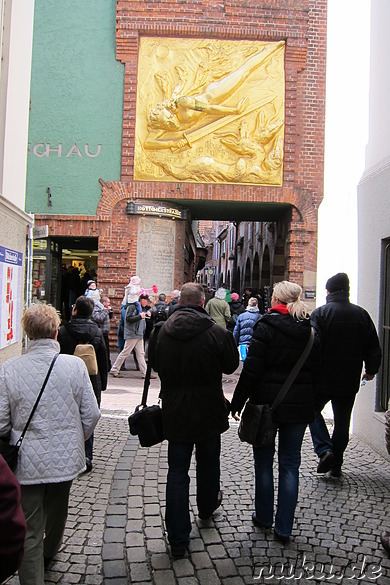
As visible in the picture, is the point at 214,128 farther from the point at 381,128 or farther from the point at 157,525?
the point at 157,525

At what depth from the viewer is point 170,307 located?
38.4ft

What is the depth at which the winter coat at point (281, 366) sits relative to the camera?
12.2 feet

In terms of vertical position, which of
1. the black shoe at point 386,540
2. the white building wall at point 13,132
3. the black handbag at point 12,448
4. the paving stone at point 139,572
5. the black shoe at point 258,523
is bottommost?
the paving stone at point 139,572

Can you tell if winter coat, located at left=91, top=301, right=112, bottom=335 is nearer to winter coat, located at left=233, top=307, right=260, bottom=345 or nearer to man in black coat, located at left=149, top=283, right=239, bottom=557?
winter coat, located at left=233, top=307, right=260, bottom=345

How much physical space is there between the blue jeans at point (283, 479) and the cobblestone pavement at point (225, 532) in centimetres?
14

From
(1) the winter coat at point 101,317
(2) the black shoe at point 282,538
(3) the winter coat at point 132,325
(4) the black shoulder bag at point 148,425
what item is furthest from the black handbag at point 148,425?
(3) the winter coat at point 132,325

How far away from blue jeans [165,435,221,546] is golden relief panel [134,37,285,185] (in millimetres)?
10913

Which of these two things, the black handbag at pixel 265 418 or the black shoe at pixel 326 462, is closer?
the black handbag at pixel 265 418

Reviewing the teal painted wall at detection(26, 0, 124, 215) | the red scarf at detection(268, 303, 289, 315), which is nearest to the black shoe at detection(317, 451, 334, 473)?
the red scarf at detection(268, 303, 289, 315)

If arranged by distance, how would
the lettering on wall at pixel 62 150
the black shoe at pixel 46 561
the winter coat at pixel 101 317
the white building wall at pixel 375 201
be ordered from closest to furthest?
1. the black shoe at pixel 46 561
2. the white building wall at pixel 375 201
3. the winter coat at pixel 101 317
4. the lettering on wall at pixel 62 150

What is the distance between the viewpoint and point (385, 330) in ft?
20.4

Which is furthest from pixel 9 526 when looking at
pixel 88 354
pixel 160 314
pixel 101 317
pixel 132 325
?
pixel 160 314

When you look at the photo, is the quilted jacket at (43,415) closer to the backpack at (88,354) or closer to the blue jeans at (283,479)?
the blue jeans at (283,479)

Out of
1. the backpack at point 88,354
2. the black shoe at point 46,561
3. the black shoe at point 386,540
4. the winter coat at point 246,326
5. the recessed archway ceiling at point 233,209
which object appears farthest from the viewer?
the recessed archway ceiling at point 233,209
